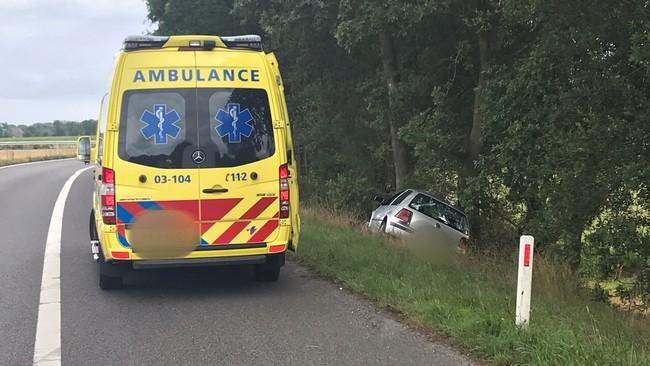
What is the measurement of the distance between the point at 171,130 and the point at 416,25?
33.6 ft

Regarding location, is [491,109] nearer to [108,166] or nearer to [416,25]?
[416,25]

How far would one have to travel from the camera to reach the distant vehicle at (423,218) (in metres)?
13.9

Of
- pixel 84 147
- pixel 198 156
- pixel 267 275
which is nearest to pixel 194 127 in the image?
pixel 198 156

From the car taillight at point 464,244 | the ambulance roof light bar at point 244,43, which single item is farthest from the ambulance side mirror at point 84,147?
the car taillight at point 464,244

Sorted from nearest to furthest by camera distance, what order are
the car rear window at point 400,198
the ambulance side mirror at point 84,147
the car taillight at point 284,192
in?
1. the car taillight at point 284,192
2. the ambulance side mirror at point 84,147
3. the car rear window at point 400,198

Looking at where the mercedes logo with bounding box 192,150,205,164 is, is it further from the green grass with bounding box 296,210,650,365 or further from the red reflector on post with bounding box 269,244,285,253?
the green grass with bounding box 296,210,650,365

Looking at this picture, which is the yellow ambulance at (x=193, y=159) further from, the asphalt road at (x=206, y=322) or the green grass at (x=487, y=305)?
the green grass at (x=487, y=305)

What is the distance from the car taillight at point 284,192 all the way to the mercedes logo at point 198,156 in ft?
2.69

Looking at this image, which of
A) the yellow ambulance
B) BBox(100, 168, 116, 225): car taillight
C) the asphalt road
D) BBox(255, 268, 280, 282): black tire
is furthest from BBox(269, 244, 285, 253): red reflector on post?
BBox(100, 168, 116, 225): car taillight

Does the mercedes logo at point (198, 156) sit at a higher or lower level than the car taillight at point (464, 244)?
higher

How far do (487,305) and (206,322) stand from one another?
101 inches

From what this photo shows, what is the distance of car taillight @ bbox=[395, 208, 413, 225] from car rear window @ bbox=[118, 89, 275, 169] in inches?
309

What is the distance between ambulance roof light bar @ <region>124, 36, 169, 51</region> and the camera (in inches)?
262

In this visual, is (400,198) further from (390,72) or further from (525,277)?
(525,277)
